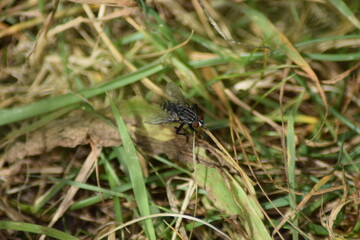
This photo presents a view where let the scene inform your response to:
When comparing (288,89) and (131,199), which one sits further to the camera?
(288,89)

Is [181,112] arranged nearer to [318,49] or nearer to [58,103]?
[58,103]

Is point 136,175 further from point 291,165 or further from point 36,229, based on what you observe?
point 291,165

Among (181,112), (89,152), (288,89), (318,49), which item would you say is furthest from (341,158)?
(89,152)

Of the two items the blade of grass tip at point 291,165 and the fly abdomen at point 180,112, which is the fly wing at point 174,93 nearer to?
the fly abdomen at point 180,112

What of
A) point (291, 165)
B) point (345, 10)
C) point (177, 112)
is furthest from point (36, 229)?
point (345, 10)

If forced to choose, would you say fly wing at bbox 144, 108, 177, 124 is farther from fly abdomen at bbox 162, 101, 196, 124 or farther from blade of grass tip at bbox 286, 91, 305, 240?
blade of grass tip at bbox 286, 91, 305, 240

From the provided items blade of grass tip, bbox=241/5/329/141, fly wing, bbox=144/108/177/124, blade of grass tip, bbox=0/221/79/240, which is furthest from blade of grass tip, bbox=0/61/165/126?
blade of grass tip, bbox=241/5/329/141

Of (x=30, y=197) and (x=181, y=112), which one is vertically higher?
(x=181, y=112)
